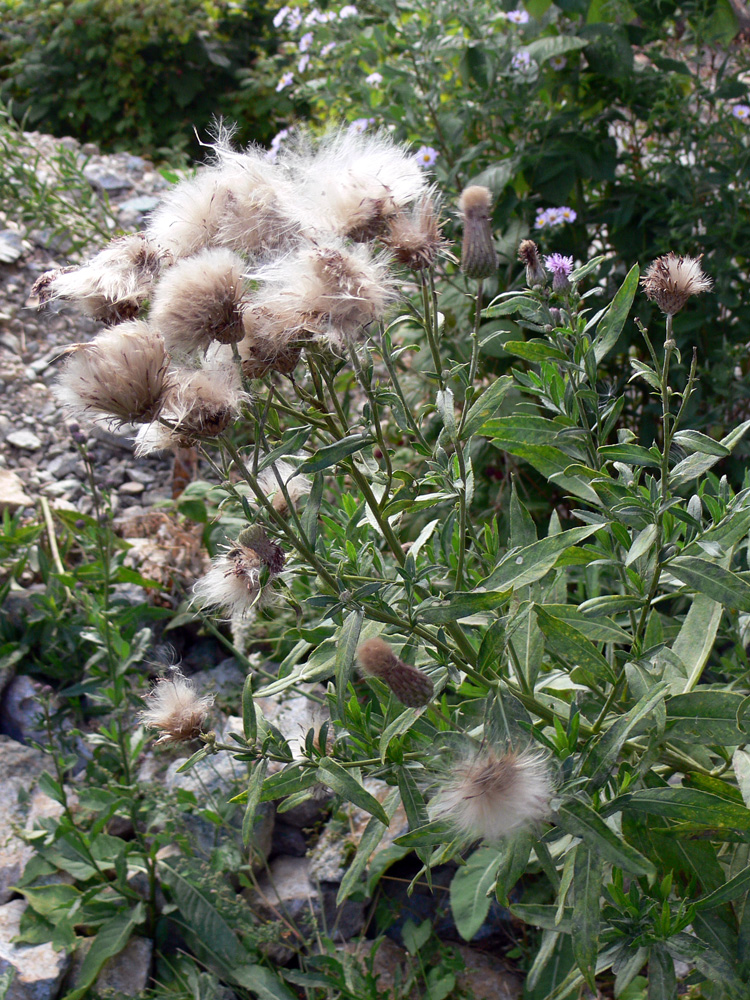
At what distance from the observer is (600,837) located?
1.40 meters

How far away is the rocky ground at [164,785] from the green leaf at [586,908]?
22.4 inches

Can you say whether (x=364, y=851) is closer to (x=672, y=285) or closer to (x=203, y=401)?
(x=203, y=401)

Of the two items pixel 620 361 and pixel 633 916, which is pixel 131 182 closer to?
pixel 620 361

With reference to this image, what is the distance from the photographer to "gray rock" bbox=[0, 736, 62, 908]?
2.56 metres

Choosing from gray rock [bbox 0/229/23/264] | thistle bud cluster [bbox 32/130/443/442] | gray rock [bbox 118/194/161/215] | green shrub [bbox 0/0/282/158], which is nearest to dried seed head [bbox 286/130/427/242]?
thistle bud cluster [bbox 32/130/443/442]

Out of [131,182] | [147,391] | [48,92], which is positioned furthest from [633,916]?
[48,92]

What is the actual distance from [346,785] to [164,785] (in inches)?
61.4

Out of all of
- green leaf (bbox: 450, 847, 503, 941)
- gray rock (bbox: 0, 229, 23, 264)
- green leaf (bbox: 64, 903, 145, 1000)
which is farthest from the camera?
gray rock (bbox: 0, 229, 23, 264)

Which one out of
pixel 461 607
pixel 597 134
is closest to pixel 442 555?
pixel 461 607

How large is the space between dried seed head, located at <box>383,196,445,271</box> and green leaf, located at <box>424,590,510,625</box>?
56 centimetres

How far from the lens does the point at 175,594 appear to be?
340 cm

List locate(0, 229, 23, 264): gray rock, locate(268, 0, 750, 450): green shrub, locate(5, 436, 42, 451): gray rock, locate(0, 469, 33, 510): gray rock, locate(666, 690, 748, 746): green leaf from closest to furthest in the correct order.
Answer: locate(666, 690, 748, 746): green leaf < locate(268, 0, 750, 450): green shrub < locate(0, 469, 33, 510): gray rock < locate(5, 436, 42, 451): gray rock < locate(0, 229, 23, 264): gray rock

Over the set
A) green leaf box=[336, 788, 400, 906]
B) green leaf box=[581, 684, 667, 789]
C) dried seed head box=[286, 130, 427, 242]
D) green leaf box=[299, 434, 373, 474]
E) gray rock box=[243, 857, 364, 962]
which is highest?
dried seed head box=[286, 130, 427, 242]

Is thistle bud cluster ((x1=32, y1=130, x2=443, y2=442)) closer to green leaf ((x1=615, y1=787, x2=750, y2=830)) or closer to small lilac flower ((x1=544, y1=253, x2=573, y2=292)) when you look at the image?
small lilac flower ((x1=544, y1=253, x2=573, y2=292))
